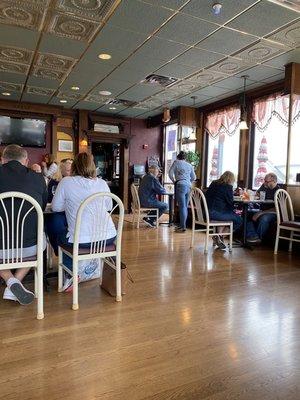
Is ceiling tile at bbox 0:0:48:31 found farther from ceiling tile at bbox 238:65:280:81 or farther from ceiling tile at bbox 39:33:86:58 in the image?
ceiling tile at bbox 238:65:280:81

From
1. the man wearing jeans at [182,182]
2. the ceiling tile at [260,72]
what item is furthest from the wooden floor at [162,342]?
the ceiling tile at [260,72]

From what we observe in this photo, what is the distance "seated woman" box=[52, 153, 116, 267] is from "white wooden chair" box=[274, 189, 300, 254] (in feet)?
9.07

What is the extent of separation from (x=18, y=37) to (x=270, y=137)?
179 inches

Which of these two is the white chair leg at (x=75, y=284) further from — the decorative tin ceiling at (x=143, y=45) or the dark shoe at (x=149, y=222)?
the dark shoe at (x=149, y=222)

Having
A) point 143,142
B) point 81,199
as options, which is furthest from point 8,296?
point 143,142

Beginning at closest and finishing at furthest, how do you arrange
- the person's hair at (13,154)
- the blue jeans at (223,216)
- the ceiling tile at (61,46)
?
the person's hair at (13,154), the ceiling tile at (61,46), the blue jeans at (223,216)

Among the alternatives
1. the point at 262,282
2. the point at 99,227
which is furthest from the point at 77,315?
the point at 262,282

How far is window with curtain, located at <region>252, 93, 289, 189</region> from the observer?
567 centimetres

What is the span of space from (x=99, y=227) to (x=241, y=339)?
1.28 metres

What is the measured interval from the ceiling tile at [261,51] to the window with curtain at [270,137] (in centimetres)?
→ 122

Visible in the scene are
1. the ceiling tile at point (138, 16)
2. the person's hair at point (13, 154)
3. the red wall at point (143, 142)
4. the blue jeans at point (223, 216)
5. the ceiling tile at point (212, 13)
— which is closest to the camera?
the person's hair at point (13, 154)

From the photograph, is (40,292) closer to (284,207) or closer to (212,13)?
(212,13)

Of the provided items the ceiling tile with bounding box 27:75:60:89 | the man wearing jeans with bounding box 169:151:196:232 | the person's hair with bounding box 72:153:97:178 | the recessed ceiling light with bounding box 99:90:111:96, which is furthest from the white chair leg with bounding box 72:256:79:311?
the recessed ceiling light with bounding box 99:90:111:96

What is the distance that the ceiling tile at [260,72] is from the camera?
499cm
